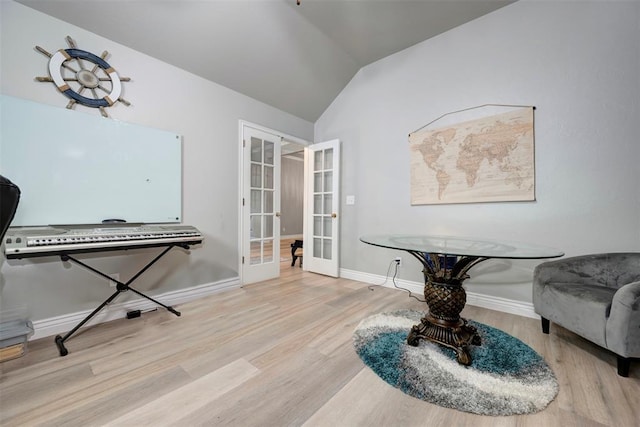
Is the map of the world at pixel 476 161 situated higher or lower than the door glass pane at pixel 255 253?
higher

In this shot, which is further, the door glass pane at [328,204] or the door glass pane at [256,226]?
the door glass pane at [328,204]

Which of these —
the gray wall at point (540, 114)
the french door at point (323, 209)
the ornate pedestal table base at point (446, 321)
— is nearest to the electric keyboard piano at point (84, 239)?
the french door at point (323, 209)

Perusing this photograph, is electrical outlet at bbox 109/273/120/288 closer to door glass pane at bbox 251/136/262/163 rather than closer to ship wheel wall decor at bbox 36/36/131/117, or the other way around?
ship wheel wall decor at bbox 36/36/131/117

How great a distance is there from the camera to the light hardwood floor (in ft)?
3.72

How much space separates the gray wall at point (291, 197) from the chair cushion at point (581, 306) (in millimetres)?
6489

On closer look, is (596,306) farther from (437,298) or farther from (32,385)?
(32,385)

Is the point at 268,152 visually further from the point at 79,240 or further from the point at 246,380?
the point at 246,380

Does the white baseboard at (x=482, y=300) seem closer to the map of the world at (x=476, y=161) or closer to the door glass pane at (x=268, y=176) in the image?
the map of the world at (x=476, y=161)

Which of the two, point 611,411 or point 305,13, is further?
point 305,13

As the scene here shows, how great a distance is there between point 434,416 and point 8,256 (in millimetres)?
2502

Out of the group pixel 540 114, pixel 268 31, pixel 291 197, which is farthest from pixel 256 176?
pixel 291 197

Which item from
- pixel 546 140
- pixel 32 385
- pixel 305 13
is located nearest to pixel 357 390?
pixel 32 385

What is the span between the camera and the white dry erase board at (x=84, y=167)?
176 centimetres

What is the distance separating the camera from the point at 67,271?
1.95 metres
